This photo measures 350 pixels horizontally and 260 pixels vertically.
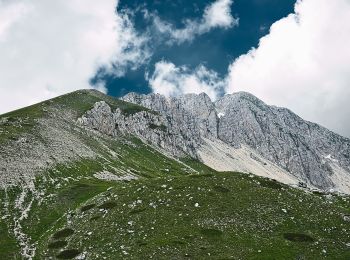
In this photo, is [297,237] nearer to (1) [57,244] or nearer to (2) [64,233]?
(1) [57,244]

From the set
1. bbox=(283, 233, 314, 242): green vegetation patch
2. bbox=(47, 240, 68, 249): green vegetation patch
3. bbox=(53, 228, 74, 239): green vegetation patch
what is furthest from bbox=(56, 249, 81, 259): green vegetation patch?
bbox=(283, 233, 314, 242): green vegetation patch

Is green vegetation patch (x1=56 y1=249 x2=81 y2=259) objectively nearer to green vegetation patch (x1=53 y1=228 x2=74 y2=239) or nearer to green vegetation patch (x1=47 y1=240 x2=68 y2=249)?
green vegetation patch (x1=47 y1=240 x2=68 y2=249)

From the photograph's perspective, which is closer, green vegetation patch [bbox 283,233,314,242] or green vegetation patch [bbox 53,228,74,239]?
green vegetation patch [bbox 283,233,314,242]

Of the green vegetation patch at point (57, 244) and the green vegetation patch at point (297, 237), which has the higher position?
the green vegetation patch at point (297, 237)

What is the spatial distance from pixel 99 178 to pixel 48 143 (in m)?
26.0

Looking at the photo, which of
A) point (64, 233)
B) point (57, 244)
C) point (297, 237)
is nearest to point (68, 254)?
point (57, 244)

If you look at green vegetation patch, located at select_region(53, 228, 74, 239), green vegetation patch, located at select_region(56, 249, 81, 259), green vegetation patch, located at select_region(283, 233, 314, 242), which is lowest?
green vegetation patch, located at select_region(56, 249, 81, 259)

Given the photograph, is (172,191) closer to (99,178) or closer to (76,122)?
(99,178)

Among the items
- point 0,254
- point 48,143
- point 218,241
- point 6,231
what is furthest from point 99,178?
point 218,241

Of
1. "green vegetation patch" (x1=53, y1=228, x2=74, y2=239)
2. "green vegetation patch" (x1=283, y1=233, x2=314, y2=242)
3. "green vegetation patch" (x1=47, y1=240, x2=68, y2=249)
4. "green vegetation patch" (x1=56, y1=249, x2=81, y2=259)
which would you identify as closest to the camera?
"green vegetation patch" (x1=56, y1=249, x2=81, y2=259)

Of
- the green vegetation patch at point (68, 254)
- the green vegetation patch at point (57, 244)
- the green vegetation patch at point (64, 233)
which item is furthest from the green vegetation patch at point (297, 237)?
the green vegetation patch at point (64, 233)

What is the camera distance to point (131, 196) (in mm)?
58500

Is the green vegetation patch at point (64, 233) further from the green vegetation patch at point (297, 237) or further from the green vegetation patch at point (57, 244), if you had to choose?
the green vegetation patch at point (297, 237)

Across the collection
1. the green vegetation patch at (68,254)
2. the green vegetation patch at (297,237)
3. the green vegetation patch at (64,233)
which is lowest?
the green vegetation patch at (68,254)
